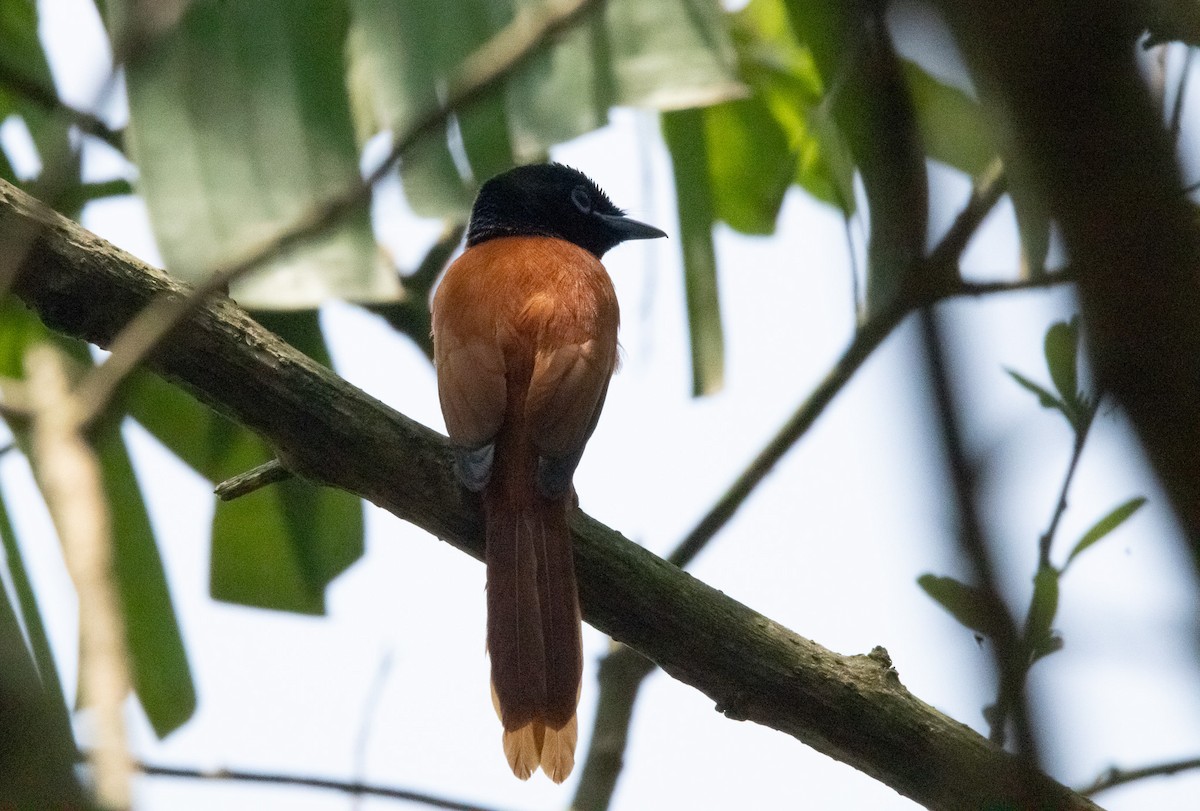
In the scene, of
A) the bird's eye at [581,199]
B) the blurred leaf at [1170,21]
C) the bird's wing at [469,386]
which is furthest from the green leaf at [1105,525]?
the bird's eye at [581,199]

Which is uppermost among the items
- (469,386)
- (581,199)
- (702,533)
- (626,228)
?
(581,199)

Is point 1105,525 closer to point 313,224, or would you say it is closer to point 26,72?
point 313,224

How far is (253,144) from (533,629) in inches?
66.4

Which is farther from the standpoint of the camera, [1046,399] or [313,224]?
[1046,399]

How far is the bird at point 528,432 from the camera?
3.42 meters

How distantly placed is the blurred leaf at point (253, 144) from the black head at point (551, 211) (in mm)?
1698

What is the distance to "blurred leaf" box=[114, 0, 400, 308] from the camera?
3525 mm

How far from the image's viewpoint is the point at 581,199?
6020mm

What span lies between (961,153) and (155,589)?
2802 mm

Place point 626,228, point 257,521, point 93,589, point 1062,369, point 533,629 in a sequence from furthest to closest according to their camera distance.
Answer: point 626,228
point 257,521
point 533,629
point 1062,369
point 93,589

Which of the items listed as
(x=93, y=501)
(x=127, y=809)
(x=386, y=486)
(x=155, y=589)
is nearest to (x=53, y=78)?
(x=155, y=589)

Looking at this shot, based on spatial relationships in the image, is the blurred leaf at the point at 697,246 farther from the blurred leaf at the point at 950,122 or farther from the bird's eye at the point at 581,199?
the bird's eye at the point at 581,199

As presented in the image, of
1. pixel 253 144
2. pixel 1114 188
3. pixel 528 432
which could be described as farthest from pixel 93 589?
pixel 253 144

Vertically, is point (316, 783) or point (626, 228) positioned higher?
point (626, 228)
